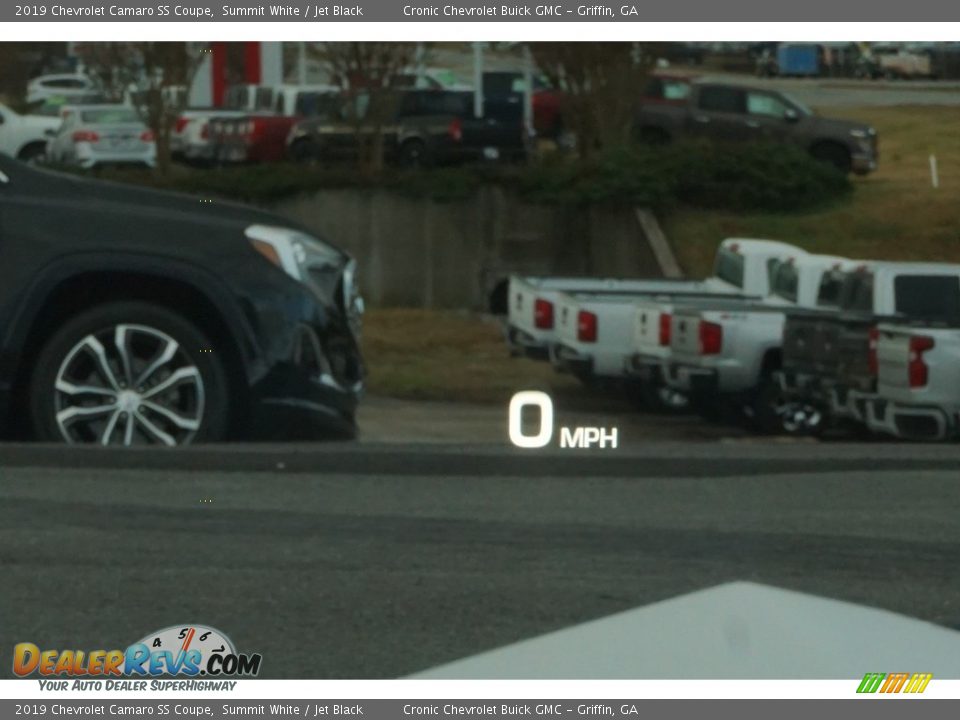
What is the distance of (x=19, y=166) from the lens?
5766 millimetres

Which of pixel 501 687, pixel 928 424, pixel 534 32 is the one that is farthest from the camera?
pixel 928 424

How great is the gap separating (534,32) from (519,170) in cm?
116

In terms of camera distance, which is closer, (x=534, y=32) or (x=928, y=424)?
(x=534, y=32)

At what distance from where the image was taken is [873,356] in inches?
288

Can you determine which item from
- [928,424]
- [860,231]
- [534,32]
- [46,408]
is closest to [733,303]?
[860,231]

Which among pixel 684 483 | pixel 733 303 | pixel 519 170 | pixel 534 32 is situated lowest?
pixel 684 483

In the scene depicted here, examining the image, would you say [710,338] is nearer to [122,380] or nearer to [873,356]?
[873,356]

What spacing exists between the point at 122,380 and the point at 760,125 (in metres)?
2.47

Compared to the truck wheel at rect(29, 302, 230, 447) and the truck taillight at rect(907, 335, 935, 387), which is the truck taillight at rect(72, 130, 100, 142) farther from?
the truck taillight at rect(907, 335, 935, 387)

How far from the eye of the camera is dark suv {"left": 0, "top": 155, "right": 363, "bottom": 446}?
18.8 ft

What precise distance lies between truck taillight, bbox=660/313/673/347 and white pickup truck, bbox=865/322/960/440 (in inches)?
35.2

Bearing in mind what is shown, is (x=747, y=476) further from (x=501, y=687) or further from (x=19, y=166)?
(x=501, y=687)

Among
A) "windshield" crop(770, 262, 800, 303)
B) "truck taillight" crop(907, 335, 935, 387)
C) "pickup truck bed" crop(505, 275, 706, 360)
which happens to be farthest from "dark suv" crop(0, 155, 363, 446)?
"truck taillight" crop(907, 335, 935, 387)

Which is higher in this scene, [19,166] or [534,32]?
[534,32]
